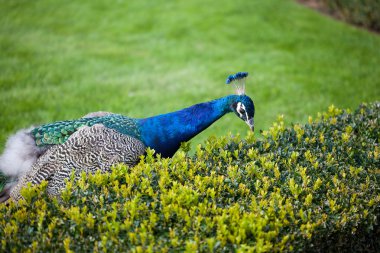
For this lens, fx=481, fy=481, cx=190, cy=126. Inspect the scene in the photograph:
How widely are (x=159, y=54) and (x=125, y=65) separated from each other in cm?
78

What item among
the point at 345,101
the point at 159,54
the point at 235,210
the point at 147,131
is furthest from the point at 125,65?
the point at 235,210

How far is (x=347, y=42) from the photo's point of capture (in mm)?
9344

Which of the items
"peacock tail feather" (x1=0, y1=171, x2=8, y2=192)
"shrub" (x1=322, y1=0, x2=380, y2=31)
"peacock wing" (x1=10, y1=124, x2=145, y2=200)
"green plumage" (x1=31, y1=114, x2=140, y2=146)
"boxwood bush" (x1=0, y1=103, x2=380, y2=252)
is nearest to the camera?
"boxwood bush" (x1=0, y1=103, x2=380, y2=252)

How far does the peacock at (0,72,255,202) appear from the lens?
357 cm

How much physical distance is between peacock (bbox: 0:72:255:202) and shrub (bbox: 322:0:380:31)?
7.26 meters


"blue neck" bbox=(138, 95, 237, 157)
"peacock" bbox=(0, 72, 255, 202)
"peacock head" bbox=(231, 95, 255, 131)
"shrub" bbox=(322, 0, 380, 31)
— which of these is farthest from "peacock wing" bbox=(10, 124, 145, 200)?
"shrub" bbox=(322, 0, 380, 31)

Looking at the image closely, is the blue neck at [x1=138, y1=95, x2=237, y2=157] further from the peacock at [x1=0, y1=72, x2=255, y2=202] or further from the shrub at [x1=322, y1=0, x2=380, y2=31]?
the shrub at [x1=322, y1=0, x2=380, y2=31]

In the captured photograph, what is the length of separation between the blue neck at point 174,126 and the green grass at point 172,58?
7.04 feet

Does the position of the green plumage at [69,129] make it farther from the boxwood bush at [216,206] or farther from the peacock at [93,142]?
the boxwood bush at [216,206]

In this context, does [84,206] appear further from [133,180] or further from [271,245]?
[271,245]

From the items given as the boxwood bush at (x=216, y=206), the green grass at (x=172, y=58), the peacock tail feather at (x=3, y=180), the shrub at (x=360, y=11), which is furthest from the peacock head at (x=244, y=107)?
the shrub at (x=360, y=11)

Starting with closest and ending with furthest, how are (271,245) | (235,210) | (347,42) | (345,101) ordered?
1. (271,245)
2. (235,210)
3. (345,101)
4. (347,42)

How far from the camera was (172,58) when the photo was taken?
28.9 feet

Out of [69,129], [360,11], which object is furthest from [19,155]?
[360,11]
